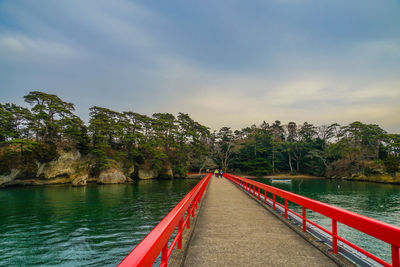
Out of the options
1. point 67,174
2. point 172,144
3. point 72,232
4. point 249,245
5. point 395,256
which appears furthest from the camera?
point 172,144

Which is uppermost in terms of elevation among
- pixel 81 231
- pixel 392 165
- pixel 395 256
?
pixel 395 256

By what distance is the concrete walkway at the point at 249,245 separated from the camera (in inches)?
151

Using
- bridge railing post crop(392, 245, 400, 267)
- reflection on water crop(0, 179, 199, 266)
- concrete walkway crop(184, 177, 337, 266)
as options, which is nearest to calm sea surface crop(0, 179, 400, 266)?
reflection on water crop(0, 179, 199, 266)

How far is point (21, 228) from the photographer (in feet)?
37.7

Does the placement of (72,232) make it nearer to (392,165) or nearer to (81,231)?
(81,231)

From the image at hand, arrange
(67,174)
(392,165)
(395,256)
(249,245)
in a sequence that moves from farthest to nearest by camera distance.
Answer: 1. (392,165)
2. (67,174)
3. (249,245)
4. (395,256)

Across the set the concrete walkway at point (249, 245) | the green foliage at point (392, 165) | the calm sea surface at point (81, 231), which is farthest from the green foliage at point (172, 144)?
the concrete walkway at point (249, 245)

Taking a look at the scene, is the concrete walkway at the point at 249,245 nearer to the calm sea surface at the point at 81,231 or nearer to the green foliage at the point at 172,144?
the calm sea surface at the point at 81,231

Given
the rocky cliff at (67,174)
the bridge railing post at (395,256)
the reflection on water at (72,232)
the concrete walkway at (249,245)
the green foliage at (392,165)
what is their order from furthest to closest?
the green foliage at (392,165) < the rocky cliff at (67,174) < the reflection on water at (72,232) < the concrete walkway at (249,245) < the bridge railing post at (395,256)

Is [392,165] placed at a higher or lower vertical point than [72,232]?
higher

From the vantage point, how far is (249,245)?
4676 millimetres

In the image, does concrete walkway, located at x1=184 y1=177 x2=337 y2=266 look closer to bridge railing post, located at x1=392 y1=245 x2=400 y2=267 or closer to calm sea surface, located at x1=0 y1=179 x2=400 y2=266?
bridge railing post, located at x1=392 y1=245 x2=400 y2=267

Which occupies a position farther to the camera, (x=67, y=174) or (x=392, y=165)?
(x=392, y=165)

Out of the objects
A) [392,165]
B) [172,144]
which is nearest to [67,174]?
[172,144]
